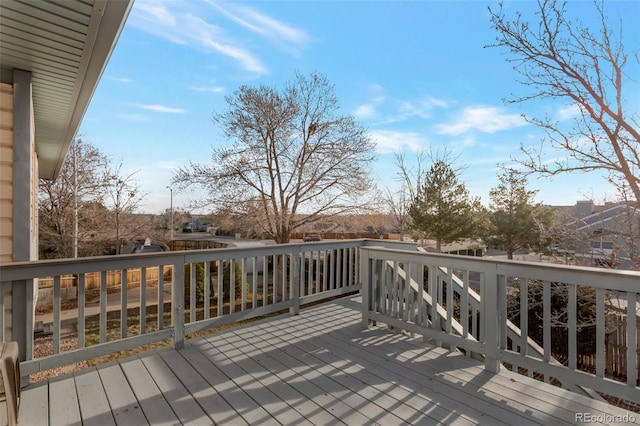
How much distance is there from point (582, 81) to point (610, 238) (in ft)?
11.1

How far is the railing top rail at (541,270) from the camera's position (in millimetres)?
2023

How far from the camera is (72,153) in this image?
1238 centimetres

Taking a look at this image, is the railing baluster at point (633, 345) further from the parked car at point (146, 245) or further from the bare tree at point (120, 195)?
the parked car at point (146, 245)

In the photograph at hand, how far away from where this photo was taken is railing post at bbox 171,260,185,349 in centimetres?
305

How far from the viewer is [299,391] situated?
92.4 inches

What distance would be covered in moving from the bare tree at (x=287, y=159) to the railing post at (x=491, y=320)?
8567mm

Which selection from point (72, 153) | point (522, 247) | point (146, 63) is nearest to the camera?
point (146, 63)

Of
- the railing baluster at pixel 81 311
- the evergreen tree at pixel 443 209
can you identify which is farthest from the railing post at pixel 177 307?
the evergreen tree at pixel 443 209

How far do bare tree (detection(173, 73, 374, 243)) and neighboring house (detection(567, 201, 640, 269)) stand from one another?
20.2ft

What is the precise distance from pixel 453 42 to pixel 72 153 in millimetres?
13722

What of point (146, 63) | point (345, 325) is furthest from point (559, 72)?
point (146, 63)

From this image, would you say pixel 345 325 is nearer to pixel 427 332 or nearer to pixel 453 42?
pixel 427 332

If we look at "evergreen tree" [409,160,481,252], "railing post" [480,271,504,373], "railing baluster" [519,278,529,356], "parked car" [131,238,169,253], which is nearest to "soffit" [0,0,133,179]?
"railing post" [480,271,504,373]

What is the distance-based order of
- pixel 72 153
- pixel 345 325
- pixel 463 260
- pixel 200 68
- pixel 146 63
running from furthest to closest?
pixel 72 153 < pixel 200 68 < pixel 146 63 < pixel 345 325 < pixel 463 260
